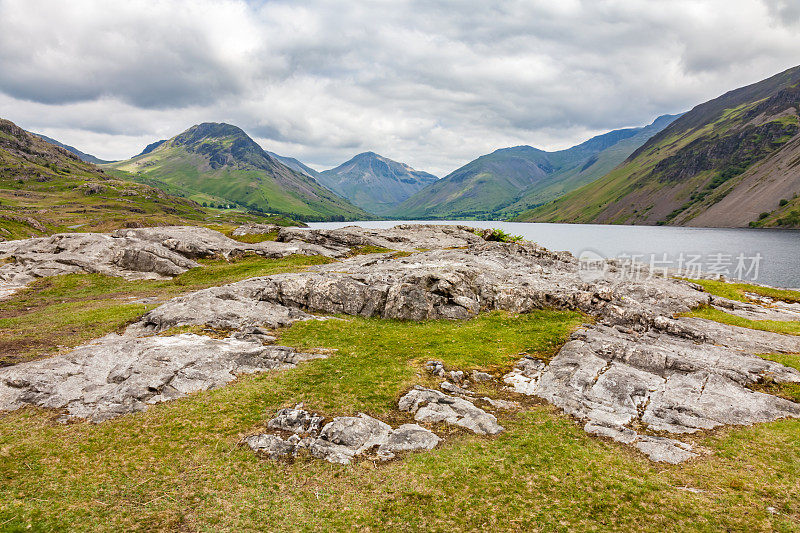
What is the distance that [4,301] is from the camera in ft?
147

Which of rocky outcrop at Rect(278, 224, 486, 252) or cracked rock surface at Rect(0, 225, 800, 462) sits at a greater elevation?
rocky outcrop at Rect(278, 224, 486, 252)

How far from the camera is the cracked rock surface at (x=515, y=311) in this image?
24.0 meters

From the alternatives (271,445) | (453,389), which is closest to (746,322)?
(453,389)

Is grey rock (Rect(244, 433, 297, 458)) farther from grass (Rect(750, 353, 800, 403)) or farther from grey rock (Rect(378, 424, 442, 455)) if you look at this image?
grass (Rect(750, 353, 800, 403))

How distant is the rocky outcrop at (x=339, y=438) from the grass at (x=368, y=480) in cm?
84

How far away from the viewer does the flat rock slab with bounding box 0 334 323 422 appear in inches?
911

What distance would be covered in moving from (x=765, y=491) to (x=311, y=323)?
36116mm

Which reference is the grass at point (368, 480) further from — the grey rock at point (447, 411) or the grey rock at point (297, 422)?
the grey rock at point (297, 422)

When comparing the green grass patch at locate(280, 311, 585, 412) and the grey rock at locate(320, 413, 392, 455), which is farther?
the green grass patch at locate(280, 311, 585, 412)

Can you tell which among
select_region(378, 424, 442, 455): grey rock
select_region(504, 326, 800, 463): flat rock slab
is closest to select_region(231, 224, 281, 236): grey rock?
select_region(504, 326, 800, 463): flat rock slab

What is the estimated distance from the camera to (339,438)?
70.5 feet

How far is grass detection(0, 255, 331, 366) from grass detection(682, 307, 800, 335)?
59.1 m

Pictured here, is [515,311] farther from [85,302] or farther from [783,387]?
[85,302]

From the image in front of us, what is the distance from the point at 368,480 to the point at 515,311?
3105cm
